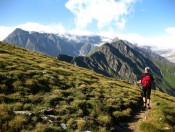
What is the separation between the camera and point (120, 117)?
2316 centimetres

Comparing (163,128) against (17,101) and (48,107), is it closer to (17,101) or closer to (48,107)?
(48,107)

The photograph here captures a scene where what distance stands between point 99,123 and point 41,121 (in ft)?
16.3

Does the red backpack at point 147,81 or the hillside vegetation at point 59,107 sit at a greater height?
the red backpack at point 147,81

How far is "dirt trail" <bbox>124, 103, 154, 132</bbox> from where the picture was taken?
20688 mm

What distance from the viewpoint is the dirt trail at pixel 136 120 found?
814 inches

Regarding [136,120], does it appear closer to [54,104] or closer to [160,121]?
[160,121]

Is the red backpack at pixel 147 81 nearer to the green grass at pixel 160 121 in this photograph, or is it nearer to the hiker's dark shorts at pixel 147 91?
the hiker's dark shorts at pixel 147 91

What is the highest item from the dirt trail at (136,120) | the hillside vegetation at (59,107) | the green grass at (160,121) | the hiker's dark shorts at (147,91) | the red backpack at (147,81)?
the red backpack at (147,81)

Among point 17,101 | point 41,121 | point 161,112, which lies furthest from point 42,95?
point 161,112

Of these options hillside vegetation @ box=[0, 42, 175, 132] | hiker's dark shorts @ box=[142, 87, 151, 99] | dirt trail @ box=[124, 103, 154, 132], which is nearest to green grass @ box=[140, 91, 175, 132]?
hillside vegetation @ box=[0, 42, 175, 132]

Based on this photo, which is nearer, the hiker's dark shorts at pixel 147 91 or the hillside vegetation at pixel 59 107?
the hillside vegetation at pixel 59 107

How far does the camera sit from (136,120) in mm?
23312

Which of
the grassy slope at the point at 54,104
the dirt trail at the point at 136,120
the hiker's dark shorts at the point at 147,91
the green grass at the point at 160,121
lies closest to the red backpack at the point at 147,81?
the hiker's dark shorts at the point at 147,91

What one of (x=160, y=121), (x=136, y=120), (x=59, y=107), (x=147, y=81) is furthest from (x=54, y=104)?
(x=147, y=81)
